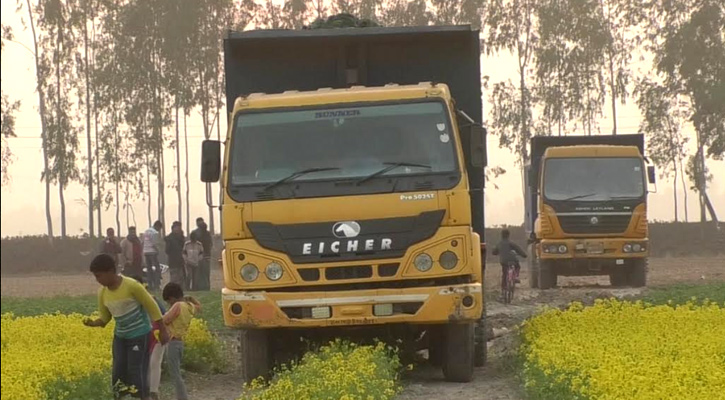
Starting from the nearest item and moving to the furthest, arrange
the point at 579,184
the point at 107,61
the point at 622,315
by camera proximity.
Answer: the point at 622,315 → the point at 579,184 → the point at 107,61

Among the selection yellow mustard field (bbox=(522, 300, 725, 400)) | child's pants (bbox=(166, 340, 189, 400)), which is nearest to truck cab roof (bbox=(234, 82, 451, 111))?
child's pants (bbox=(166, 340, 189, 400))

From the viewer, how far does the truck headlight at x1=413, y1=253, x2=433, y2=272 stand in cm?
1286

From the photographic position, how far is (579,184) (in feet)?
98.1

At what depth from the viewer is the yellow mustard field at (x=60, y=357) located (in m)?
11.8

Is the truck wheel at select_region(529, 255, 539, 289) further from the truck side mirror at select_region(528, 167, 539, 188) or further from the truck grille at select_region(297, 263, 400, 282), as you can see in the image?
the truck grille at select_region(297, 263, 400, 282)

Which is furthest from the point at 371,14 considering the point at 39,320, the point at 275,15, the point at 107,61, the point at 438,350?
the point at 438,350

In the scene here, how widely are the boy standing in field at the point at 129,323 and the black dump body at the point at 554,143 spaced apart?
20.2 metres

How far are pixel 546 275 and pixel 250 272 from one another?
65.7 ft

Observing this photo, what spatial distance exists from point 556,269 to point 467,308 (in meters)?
19.4

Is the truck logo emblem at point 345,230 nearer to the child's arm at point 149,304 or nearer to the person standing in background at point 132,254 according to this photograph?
the child's arm at point 149,304

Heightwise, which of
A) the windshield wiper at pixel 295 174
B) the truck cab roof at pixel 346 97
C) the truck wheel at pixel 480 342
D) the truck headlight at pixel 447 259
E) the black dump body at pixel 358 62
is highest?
the black dump body at pixel 358 62

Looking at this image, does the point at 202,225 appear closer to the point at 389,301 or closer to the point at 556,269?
the point at 556,269

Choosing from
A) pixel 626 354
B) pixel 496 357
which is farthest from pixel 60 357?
pixel 496 357

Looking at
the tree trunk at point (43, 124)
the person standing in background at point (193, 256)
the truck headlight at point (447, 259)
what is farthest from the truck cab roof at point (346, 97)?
the tree trunk at point (43, 124)
